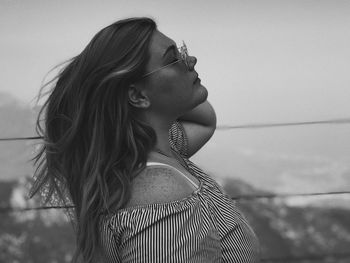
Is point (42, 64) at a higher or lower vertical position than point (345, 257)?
higher

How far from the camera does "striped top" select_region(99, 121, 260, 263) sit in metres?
1.30

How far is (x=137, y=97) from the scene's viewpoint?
1404 millimetres

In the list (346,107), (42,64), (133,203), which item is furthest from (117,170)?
(346,107)

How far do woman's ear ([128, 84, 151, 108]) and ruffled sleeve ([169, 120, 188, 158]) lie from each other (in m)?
0.32

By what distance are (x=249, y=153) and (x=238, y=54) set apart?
1.25 ft

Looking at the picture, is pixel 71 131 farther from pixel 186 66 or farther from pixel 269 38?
pixel 269 38

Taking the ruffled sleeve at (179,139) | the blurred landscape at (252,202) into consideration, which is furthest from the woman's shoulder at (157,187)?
the blurred landscape at (252,202)

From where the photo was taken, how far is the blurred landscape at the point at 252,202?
8.82 feet

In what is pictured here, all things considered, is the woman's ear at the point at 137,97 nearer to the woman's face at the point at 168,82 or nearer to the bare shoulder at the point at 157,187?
the woman's face at the point at 168,82

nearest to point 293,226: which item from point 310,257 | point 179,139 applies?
point 310,257

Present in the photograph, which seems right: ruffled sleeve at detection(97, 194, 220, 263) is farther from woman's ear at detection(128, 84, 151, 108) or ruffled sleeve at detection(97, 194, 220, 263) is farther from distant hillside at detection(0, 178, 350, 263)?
distant hillside at detection(0, 178, 350, 263)

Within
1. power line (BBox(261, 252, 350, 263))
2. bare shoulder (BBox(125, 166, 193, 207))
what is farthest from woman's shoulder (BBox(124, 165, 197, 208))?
power line (BBox(261, 252, 350, 263))

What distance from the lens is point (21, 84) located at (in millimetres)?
2666

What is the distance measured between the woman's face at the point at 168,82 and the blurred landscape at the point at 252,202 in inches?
50.6
